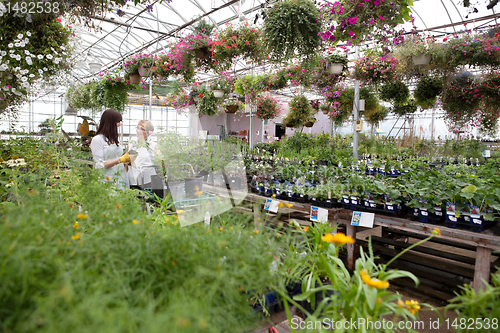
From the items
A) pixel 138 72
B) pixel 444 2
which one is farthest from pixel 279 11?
pixel 444 2

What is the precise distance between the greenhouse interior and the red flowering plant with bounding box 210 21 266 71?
0.02 metres

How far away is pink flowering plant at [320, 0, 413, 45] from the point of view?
2.20 m

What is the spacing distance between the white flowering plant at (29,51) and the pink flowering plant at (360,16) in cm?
212

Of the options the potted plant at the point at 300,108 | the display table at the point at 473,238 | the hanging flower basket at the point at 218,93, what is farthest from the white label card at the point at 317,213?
the potted plant at the point at 300,108

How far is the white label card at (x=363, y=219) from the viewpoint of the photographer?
220 cm

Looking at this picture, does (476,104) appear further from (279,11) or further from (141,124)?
(141,124)

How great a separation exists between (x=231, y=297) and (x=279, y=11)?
2.43 metres

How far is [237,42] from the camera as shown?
3.11 meters

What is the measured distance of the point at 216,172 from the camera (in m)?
1.87

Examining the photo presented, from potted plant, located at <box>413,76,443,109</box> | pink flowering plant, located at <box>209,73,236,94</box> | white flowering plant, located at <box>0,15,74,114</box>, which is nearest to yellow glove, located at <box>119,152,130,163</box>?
white flowering plant, located at <box>0,15,74,114</box>

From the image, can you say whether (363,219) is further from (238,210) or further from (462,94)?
(462,94)

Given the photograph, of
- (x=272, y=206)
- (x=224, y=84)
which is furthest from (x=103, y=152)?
(x=224, y=84)

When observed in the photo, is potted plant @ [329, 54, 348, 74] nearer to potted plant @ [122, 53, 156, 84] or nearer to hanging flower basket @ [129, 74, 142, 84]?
potted plant @ [122, 53, 156, 84]

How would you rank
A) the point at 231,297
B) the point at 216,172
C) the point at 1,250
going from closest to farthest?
the point at 1,250
the point at 231,297
the point at 216,172
